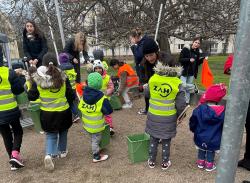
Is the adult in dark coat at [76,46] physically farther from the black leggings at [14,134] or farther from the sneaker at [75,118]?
the black leggings at [14,134]

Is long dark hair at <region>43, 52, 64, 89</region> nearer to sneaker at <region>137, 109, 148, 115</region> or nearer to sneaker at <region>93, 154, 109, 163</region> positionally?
sneaker at <region>93, 154, 109, 163</region>

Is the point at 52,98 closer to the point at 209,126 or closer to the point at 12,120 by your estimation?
the point at 12,120

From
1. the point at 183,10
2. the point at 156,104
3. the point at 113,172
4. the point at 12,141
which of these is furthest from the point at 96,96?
the point at 183,10

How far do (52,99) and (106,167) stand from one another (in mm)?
1219

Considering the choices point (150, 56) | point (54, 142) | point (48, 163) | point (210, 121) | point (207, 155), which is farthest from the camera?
point (150, 56)

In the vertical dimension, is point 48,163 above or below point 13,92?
below

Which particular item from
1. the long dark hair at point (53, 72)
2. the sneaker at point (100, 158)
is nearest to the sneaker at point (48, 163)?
the sneaker at point (100, 158)

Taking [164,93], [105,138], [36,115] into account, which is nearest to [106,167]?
[105,138]

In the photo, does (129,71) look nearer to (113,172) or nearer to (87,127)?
(87,127)

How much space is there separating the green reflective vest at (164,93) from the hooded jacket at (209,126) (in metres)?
0.35

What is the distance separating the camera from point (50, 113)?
3734 mm

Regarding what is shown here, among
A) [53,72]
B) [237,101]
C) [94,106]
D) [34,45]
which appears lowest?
[94,106]

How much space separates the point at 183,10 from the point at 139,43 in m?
4.15

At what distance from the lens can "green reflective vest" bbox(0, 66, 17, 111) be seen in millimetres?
3607
